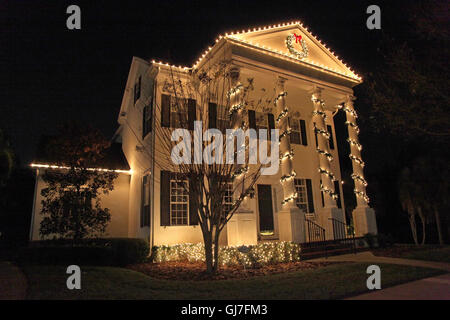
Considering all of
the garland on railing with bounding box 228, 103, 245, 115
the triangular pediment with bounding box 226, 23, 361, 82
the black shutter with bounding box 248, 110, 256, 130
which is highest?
the triangular pediment with bounding box 226, 23, 361, 82

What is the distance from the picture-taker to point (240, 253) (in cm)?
916

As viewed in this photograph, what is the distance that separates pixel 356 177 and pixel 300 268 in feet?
21.0

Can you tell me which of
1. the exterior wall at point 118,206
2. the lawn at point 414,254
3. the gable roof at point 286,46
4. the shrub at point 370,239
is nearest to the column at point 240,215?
the gable roof at point 286,46

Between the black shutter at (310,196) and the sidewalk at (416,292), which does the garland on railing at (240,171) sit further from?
the black shutter at (310,196)

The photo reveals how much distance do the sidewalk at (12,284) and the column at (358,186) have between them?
1195 centimetres

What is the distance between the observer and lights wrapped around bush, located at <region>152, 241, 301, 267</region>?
9.06 m

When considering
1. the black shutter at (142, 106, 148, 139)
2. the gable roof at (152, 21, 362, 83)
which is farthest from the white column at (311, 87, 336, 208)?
the black shutter at (142, 106, 148, 139)

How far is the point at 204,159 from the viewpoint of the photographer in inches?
318

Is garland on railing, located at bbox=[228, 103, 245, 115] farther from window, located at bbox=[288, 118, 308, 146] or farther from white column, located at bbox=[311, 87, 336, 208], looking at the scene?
window, located at bbox=[288, 118, 308, 146]

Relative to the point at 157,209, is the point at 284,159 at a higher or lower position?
higher

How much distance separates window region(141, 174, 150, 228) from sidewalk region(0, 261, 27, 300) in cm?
434

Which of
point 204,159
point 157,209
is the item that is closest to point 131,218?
point 157,209

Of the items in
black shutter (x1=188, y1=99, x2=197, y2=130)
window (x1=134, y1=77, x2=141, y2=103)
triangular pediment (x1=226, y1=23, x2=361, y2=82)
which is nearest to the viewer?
black shutter (x1=188, y1=99, x2=197, y2=130)

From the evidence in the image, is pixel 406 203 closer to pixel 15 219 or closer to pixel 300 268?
pixel 300 268
